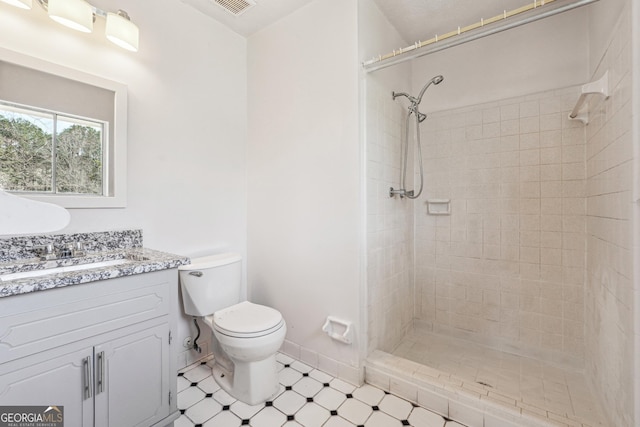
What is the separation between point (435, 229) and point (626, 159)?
139 centimetres

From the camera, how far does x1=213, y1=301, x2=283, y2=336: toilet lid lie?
1532mm

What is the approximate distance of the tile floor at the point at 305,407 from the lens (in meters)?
1.46

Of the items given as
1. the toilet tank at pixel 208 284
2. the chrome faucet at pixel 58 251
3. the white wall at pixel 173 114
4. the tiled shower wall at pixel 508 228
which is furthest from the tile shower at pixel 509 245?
the chrome faucet at pixel 58 251

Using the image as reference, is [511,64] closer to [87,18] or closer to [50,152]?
[87,18]

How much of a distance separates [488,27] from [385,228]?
1257mm

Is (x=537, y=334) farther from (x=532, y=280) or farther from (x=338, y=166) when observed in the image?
(x=338, y=166)

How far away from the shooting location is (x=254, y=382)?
1587 mm

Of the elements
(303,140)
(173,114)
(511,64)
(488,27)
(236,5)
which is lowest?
(303,140)

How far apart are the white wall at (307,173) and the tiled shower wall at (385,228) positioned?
0.13 metres

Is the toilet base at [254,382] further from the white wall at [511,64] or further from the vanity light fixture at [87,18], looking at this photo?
the white wall at [511,64]

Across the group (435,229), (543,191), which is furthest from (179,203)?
(543,191)

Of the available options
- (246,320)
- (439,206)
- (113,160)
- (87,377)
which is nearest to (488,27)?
(439,206)

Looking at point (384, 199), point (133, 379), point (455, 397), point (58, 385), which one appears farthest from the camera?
point (384, 199)

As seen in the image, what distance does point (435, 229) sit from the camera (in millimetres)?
2504
